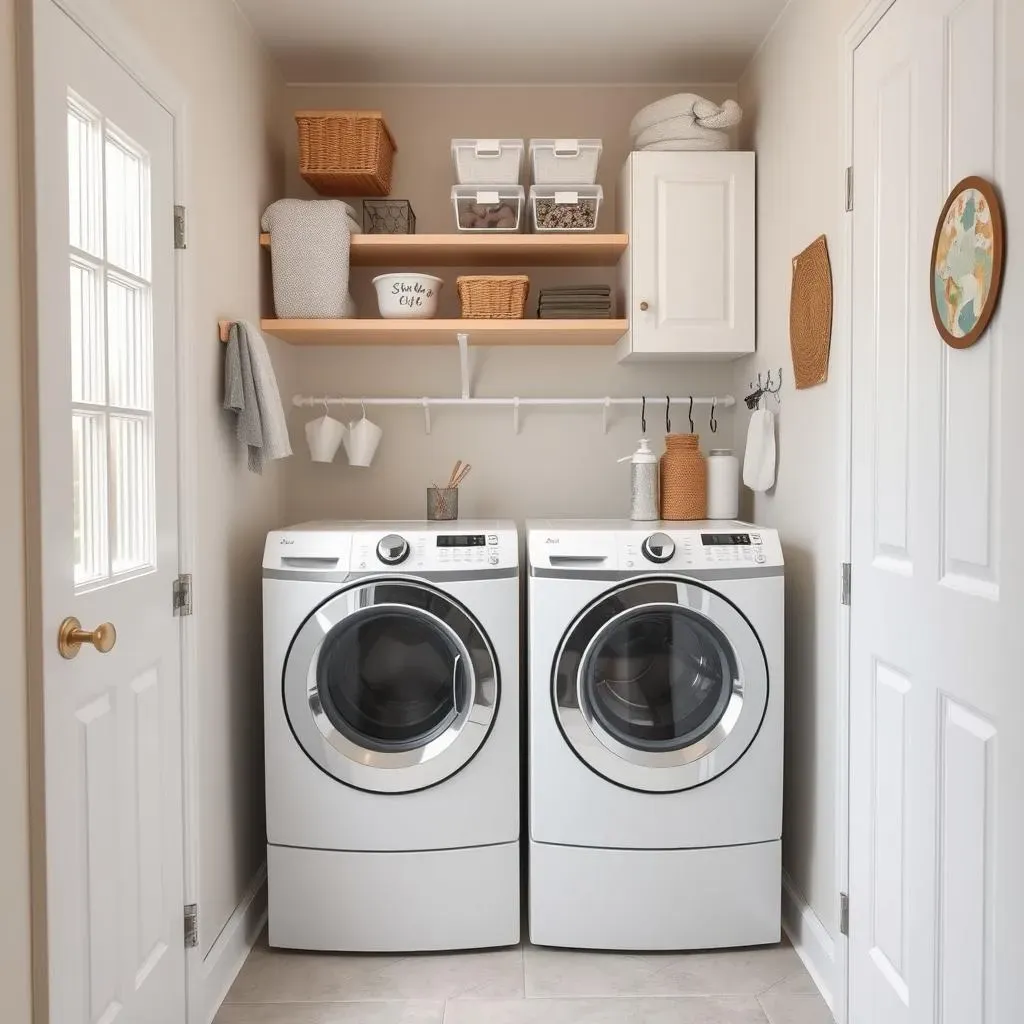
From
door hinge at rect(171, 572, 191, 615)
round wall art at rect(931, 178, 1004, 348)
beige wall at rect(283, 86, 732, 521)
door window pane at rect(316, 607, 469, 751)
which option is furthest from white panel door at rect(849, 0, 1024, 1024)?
door hinge at rect(171, 572, 191, 615)

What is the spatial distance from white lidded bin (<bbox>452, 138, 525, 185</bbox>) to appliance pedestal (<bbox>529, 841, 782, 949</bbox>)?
6.25 feet

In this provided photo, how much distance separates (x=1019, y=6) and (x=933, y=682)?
3.49ft

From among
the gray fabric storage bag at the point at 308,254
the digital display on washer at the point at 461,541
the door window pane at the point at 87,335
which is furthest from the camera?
the gray fabric storage bag at the point at 308,254

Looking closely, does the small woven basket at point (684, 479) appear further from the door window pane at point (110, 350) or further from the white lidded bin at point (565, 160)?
the door window pane at point (110, 350)

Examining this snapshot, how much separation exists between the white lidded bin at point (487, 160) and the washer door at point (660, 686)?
130 cm

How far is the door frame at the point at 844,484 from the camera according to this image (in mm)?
1991

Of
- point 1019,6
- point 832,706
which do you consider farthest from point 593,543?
point 1019,6

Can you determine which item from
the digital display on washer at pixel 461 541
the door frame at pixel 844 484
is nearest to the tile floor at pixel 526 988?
the door frame at pixel 844 484

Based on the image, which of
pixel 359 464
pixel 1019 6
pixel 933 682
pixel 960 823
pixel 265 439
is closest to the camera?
pixel 1019 6

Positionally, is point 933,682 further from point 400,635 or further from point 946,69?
point 400,635

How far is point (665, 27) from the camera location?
2600mm

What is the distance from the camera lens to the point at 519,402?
9.76ft

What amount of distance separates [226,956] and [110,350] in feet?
5.01

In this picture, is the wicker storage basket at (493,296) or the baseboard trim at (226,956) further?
the wicker storage basket at (493,296)
